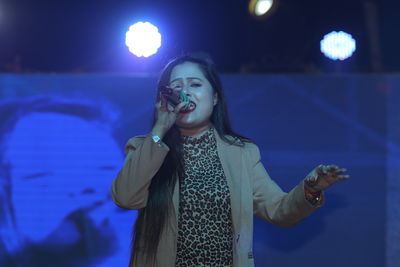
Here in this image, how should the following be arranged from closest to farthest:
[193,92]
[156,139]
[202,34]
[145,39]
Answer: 1. [156,139]
2. [193,92]
3. [145,39]
4. [202,34]

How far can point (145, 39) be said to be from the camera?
10.0 feet

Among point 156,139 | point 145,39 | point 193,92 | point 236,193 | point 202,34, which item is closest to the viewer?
point 156,139

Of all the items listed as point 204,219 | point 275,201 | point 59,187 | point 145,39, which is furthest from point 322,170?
point 59,187

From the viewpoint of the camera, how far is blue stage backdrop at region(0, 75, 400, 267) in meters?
3.00

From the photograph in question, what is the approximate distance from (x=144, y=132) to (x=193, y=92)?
134 centimetres

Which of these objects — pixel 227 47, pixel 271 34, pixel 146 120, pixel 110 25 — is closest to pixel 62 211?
pixel 146 120

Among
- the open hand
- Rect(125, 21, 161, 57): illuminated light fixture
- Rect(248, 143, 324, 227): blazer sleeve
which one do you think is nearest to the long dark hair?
Rect(248, 143, 324, 227): blazer sleeve

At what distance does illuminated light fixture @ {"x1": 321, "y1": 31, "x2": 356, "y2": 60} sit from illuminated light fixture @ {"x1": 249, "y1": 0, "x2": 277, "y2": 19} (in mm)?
419

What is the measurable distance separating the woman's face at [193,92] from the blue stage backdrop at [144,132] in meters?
1.24

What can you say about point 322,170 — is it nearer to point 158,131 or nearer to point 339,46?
point 158,131

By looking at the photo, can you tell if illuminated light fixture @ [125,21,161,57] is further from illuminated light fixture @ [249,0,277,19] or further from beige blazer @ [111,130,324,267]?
beige blazer @ [111,130,324,267]

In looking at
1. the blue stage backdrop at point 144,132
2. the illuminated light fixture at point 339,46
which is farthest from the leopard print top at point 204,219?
the illuminated light fixture at point 339,46

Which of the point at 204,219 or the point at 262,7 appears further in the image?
the point at 262,7

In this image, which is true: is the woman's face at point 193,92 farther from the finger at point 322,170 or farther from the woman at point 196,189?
the finger at point 322,170
